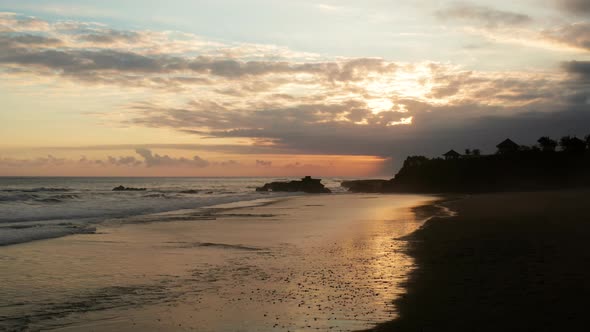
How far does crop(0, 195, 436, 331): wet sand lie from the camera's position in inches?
342

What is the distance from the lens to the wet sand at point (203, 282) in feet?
28.5

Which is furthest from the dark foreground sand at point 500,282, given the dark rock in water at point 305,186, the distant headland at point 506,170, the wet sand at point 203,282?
the dark rock in water at point 305,186

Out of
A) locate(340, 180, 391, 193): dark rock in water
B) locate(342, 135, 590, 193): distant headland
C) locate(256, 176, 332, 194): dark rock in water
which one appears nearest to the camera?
locate(342, 135, 590, 193): distant headland

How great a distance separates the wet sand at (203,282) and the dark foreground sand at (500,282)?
67 cm

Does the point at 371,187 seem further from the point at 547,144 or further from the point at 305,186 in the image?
the point at 547,144

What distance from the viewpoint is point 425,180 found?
3529 inches

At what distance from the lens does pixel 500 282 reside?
10625 mm

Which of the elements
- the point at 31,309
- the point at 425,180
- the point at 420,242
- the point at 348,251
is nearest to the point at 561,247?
the point at 420,242

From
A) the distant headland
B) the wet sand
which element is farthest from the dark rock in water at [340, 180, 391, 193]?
the wet sand

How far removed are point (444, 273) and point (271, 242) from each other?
8350 mm

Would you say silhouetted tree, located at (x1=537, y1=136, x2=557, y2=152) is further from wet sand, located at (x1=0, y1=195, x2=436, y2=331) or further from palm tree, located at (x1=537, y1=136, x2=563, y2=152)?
wet sand, located at (x1=0, y1=195, x2=436, y2=331)

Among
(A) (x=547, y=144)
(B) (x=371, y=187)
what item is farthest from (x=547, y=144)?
(B) (x=371, y=187)

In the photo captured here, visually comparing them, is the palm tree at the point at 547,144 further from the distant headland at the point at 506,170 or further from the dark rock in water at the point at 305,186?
the dark rock in water at the point at 305,186

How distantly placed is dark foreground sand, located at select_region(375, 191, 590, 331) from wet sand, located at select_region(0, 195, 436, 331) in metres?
0.67
